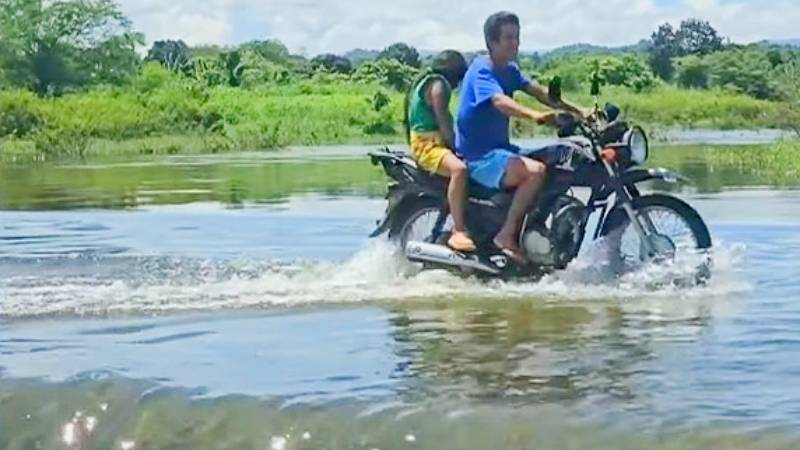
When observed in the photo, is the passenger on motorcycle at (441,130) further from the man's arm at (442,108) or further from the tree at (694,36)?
the tree at (694,36)

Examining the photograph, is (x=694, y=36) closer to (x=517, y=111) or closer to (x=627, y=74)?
(x=627, y=74)

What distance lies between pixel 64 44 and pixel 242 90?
9577mm

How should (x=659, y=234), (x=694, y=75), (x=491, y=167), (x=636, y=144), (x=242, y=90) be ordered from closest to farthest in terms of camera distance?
(x=659, y=234)
(x=636, y=144)
(x=491, y=167)
(x=242, y=90)
(x=694, y=75)

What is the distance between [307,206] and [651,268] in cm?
967

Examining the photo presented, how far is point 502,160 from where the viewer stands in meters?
10.9

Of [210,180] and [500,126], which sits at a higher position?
[500,126]

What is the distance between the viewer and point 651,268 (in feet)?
34.6

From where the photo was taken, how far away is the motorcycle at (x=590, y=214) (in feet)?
35.2

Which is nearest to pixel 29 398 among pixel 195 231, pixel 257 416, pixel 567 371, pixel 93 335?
pixel 257 416

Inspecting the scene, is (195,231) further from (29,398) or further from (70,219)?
(29,398)

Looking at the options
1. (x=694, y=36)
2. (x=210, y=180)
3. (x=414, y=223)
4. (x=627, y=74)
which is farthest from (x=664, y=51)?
(x=414, y=223)

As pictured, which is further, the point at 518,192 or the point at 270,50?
the point at 270,50

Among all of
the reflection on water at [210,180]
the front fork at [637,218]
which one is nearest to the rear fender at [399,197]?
the front fork at [637,218]

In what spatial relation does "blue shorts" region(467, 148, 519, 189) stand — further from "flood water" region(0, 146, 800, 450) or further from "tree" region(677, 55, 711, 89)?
"tree" region(677, 55, 711, 89)
